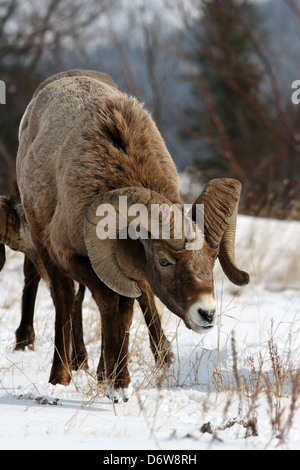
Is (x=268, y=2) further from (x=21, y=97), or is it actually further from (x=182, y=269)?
(x=182, y=269)

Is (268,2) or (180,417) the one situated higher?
(268,2)

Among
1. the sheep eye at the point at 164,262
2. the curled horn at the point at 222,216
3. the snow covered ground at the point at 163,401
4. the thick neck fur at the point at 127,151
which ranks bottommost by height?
the snow covered ground at the point at 163,401

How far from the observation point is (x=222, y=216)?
4.48 metres

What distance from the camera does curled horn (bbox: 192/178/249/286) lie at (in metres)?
4.39

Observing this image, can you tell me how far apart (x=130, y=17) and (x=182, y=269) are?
63.5 feet

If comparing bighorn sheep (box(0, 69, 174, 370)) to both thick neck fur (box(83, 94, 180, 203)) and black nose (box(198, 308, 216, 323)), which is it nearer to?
thick neck fur (box(83, 94, 180, 203))

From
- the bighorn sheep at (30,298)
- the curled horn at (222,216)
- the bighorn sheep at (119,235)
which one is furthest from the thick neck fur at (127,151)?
the bighorn sheep at (30,298)

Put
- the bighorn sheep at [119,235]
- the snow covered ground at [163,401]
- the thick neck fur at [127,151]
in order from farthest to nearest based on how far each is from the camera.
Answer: the thick neck fur at [127,151] < the bighorn sheep at [119,235] < the snow covered ground at [163,401]

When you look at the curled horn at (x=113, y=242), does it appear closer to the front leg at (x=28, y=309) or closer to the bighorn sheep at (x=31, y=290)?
the bighorn sheep at (x=31, y=290)

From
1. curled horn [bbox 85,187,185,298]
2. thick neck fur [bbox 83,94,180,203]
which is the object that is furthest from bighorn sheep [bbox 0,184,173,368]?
thick neck fur [bbox 83,94,180,203]

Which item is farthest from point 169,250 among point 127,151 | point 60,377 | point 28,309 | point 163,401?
point 28,309

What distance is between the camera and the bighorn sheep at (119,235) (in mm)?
4258

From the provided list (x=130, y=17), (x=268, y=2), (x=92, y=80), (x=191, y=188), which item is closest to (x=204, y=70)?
(x=130, y=17)
